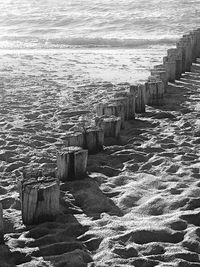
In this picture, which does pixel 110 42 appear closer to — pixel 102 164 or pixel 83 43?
pixel 83 43

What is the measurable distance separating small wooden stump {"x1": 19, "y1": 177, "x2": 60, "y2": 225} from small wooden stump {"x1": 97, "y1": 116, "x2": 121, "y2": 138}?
1912 millimetres

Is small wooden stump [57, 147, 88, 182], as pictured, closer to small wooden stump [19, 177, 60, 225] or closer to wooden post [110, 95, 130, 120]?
small wooden stump [19, 177, 60, 225]

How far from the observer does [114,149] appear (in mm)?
5242

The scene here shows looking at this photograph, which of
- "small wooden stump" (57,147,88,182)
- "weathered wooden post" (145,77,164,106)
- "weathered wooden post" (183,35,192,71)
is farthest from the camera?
"weathered wooden post" (183,35,192,71)

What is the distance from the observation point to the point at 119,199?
4004mm

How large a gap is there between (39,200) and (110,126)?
2081 mm

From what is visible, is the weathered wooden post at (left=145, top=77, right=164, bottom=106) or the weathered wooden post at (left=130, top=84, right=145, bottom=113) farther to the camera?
the weathered wooden post at (left=145, top=77, right=164, bottom=106)

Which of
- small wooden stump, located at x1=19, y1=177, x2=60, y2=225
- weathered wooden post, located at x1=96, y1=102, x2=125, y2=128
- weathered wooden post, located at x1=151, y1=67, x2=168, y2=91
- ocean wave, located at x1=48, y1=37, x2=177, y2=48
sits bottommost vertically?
small wooden stump, located at x1=19, y1=177, x2=60, y2=225

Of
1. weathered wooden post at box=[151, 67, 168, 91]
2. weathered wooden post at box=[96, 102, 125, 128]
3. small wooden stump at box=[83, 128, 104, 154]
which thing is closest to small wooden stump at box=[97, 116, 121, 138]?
small wooden stump at box=[83, 128, 104, 154]

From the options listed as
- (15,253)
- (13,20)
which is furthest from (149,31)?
(15,253)

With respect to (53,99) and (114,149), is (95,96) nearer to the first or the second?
(53,99)

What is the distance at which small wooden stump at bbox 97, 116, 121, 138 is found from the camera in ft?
18.0

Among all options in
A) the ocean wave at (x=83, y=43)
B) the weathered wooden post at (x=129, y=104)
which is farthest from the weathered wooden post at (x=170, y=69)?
the ocean wave at (x=83, y=43)

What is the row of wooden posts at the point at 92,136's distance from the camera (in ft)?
11.7
